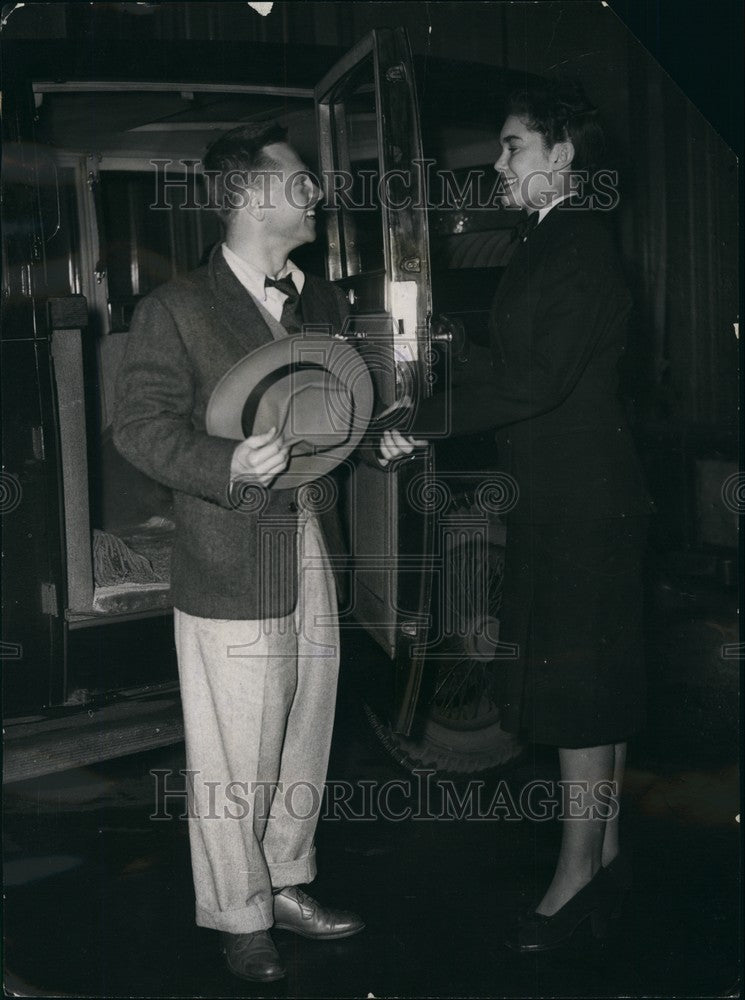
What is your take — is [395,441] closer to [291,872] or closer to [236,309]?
[236,309]

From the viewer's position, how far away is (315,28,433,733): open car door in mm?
1975

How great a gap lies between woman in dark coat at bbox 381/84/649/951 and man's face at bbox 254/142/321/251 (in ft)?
1.31

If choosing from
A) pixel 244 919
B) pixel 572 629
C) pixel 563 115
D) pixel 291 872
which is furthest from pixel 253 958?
pixel 563 115

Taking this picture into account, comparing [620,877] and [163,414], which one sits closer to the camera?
[163,414]

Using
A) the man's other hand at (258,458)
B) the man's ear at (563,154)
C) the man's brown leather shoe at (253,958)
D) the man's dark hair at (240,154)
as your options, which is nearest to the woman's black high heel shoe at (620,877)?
the man's brown leather shoe at (253,958)

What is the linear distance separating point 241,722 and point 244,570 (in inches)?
12.2

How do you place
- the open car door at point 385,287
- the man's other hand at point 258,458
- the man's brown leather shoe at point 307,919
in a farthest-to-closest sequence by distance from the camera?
the man's brown leather shoe at point 307,919 → the open car door at point 385,287 → the man's other hand at point 258,458

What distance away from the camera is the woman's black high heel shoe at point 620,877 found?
2.16 metres

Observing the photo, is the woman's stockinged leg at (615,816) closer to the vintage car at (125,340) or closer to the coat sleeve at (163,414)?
the vintage car at (125,340)

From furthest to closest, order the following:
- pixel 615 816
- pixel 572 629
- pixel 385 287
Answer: pixel 615 816 → pixel 572 629 → pixel 385 287

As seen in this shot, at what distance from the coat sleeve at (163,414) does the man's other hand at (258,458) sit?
0.02 meters

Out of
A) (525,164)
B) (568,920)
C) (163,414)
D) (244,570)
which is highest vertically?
(525,164)

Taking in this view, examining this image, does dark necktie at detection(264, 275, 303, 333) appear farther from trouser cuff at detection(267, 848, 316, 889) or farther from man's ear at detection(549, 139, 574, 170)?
trouser cuff at detection(267, 848, 316, 889)

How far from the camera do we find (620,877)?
218 centimetres
